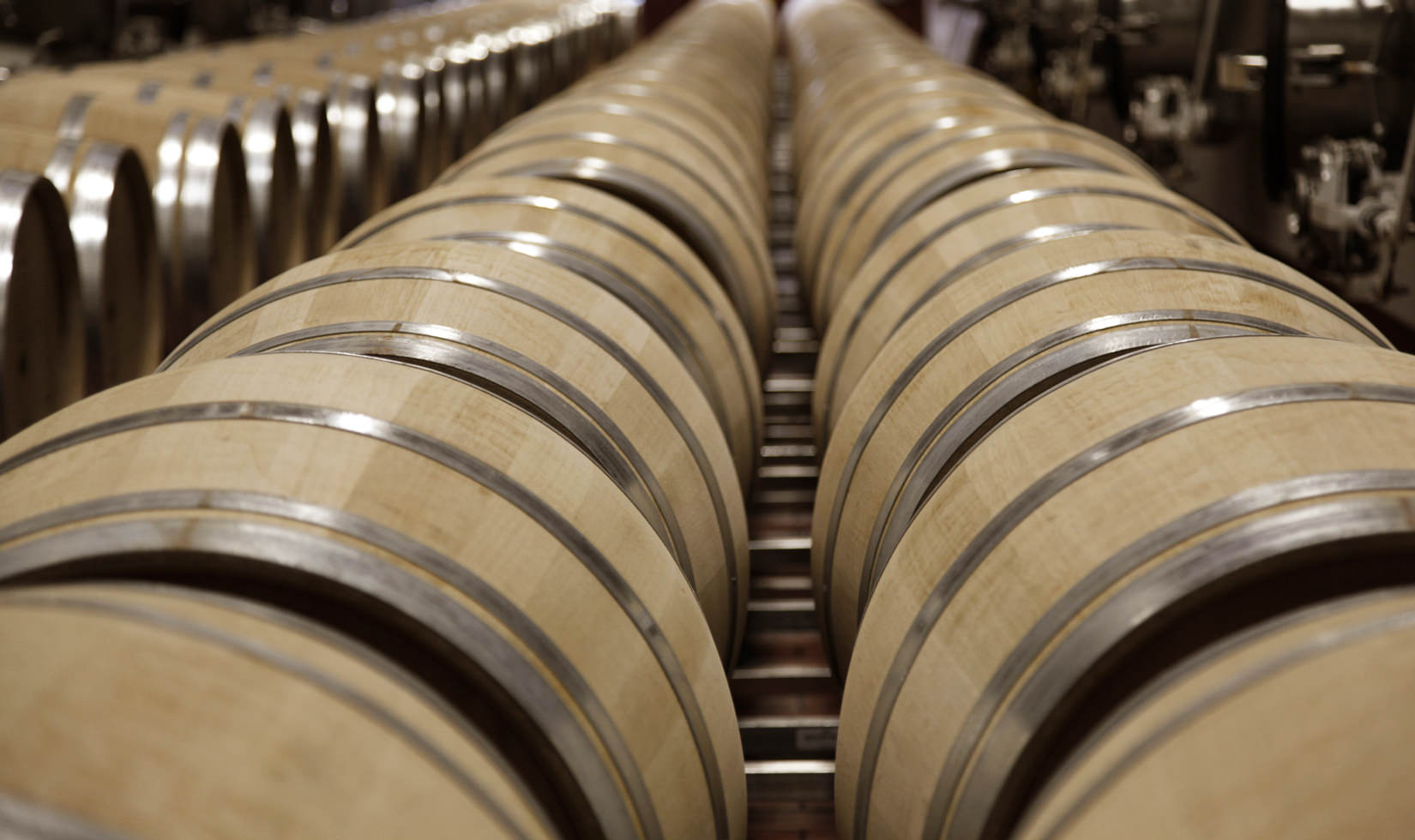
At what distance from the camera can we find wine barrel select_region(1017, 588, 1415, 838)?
84 centimetres

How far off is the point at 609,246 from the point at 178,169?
159cm

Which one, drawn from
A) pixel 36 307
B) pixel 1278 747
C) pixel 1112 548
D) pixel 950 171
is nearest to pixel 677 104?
pixel 950 171

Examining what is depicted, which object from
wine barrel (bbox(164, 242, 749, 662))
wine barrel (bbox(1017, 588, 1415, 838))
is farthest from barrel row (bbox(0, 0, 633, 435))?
wine barrel (bbox(1017, 588, 1415, 838))

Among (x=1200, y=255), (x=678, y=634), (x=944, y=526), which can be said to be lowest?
(x=678, y=634)

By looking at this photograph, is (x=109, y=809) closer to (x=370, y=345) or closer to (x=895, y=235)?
(x=370, y=345)

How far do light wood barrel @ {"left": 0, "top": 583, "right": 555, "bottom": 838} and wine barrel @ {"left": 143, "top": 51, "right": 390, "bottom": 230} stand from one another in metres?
3.18

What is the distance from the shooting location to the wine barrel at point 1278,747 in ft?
2.76

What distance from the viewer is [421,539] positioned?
109cm

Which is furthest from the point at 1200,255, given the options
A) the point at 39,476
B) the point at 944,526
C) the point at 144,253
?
the point at 144,253

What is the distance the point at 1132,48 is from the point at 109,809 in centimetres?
562

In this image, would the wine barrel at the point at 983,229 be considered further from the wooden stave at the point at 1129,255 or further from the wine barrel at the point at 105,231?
the wine barrel at the point at 105,231

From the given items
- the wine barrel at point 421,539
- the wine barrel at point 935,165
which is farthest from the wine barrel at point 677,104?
the wine barrel at point 421,539

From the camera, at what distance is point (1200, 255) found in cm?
167

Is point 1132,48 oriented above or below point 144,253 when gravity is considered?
above
